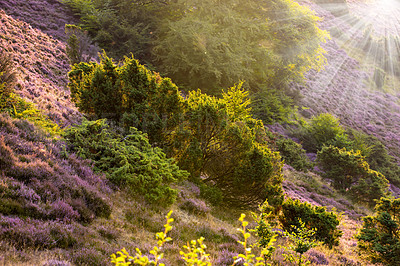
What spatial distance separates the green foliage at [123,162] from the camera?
5.84 m

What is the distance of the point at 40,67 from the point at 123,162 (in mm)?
8432

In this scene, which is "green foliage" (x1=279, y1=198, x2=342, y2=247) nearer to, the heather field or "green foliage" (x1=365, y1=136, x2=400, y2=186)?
the heather field

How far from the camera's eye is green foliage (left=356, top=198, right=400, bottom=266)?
7.02m

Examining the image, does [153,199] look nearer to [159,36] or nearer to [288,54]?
[159,36]

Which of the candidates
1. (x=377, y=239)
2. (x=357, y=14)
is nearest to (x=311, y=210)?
(x=377, y=239)

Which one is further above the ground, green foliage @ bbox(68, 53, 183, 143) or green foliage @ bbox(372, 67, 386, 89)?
green foliage @ bbox(68, 53, 183, 143)

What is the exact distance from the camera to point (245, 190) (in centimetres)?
814

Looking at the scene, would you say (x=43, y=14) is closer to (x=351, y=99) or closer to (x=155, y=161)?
(x=155, y=161)

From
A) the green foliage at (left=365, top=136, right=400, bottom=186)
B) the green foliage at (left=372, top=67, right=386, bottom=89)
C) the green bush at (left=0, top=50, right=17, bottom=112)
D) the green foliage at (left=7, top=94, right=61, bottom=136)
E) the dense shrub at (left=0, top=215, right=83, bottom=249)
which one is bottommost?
the green foliage at (left=365, top=136, right=400, bottom=186)

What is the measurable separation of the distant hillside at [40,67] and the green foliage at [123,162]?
171 cm

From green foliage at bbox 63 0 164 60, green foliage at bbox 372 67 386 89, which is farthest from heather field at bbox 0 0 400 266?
green foliage at bbox 372 67 386 89

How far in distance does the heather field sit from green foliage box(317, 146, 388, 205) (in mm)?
94

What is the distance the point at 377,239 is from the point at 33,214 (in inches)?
358

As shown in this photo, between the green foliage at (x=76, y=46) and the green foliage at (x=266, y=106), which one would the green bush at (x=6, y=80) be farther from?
the green foliage at (x=266, y=106)
